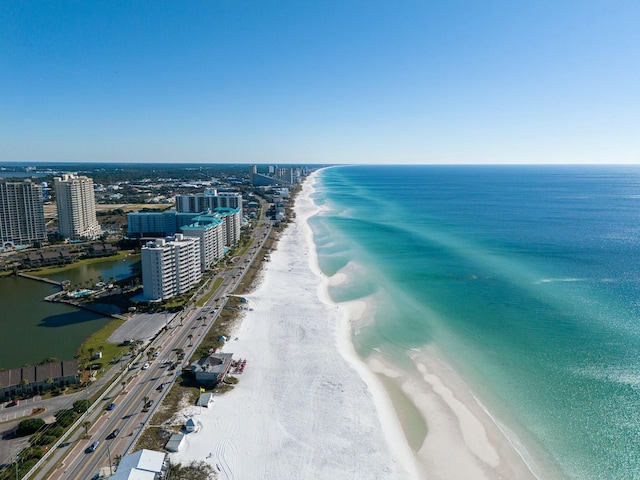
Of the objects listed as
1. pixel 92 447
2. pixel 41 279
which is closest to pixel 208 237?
pixel 41 279

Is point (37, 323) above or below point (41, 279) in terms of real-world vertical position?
below

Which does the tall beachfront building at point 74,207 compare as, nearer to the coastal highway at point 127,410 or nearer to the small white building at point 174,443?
the coastal highway at point 127,410

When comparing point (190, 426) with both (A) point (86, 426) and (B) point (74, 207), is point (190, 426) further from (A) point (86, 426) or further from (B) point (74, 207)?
(B) point (74, 207)

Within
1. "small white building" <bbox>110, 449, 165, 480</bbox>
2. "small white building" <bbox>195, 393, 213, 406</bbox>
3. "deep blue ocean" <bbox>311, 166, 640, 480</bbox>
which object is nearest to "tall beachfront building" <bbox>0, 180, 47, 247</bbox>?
"deep blue ocean" <bbox>311, 166, 640, 480</bbox>

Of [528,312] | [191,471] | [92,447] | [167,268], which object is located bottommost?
[191,471]

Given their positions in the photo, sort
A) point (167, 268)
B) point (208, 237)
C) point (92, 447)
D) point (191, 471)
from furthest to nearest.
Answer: point (208, 237)
point (167, 268)
point (92, 447)
point (191, 471)
